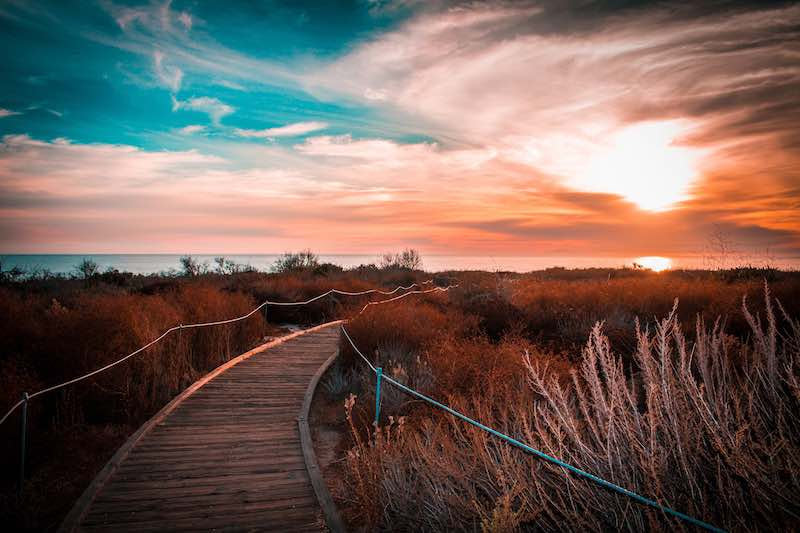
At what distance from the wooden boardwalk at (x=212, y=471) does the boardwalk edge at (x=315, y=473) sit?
7 cm

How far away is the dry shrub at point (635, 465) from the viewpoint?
217 cm

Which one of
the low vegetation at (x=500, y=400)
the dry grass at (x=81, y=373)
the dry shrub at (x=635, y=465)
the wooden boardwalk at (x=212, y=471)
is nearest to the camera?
the dry shrub at (x=635, y=465)

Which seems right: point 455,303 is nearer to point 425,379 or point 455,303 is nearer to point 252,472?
point 425,379

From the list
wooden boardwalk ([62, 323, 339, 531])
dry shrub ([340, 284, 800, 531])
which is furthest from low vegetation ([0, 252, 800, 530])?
wooden boardwalk ([62, 323, 339, 531])

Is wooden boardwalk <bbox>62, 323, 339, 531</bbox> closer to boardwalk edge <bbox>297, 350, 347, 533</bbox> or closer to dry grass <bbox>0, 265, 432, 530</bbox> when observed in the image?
boardwalk edge <bbox>297, 350, 347, 533</bbox>

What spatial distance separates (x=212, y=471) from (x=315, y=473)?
3.59 feet

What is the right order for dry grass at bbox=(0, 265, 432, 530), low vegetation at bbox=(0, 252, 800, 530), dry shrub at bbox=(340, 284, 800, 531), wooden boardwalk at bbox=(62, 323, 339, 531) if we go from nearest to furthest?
dry shrub at bbox=(340, 284, 800, 531) < low vegetation at bbox=(0, 252, 800, 530) < wooden boardwalk at bbox=(62, 323, 339, 531) < dry grass at bbox=(0, 265, 432, 530)

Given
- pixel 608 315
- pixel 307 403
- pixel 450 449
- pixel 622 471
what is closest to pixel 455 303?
pixel 608 315

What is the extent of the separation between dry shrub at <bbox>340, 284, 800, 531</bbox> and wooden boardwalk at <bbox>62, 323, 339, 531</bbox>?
Answer: 2.56 feet

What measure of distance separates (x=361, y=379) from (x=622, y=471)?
515 centimetres

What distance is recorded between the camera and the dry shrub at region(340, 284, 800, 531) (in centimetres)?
217

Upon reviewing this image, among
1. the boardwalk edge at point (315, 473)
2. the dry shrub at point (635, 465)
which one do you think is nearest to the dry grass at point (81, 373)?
the boardwalk edge at point (315, 473)

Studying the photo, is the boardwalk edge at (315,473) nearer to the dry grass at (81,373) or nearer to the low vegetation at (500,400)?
the low vegetation at (500,400)

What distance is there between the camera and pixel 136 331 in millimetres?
6848
